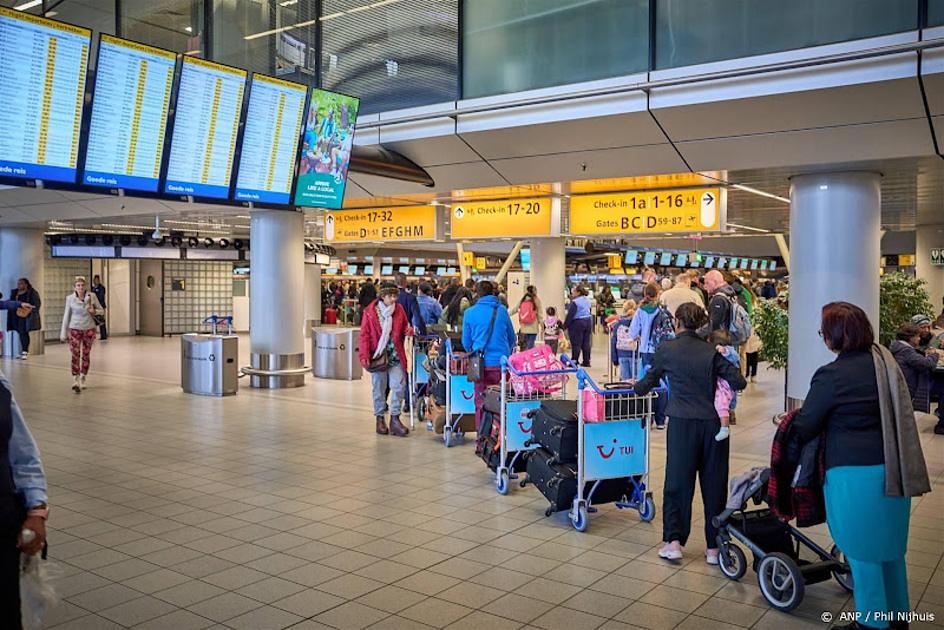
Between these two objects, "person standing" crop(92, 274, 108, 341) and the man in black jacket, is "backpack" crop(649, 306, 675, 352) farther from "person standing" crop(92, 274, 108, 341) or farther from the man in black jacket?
"person standing" crop(92, 274, 108, 341)

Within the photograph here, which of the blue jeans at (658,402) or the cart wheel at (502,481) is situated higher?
the blue jeans at (658,402)

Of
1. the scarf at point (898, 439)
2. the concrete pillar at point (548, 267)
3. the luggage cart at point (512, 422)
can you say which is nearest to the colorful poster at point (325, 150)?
the luggage cart at point (512, 422)

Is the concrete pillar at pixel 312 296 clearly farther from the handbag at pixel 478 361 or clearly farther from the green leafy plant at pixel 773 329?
the handbag at pixel 478 361

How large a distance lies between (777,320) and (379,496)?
19.2 ft

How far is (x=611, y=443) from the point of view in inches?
239

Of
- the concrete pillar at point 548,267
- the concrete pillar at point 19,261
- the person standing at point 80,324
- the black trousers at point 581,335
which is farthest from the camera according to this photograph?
the concrete pillar at point 19,261

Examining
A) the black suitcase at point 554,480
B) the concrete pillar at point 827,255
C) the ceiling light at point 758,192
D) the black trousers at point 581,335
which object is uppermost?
the ceiling light at point 758,192

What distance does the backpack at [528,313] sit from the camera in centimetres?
1625

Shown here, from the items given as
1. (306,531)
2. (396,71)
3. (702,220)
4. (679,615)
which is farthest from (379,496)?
(702,220)

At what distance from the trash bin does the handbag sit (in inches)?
292

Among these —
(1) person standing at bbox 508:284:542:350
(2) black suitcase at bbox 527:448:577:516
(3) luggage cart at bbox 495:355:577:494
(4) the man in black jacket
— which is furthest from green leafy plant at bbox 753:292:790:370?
(1) person standing at bbox 508:284:542:350

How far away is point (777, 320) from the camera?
10305mm

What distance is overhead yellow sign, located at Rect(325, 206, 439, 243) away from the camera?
48.8 feet

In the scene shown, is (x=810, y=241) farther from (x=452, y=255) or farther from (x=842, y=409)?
(x=452, y=255)
